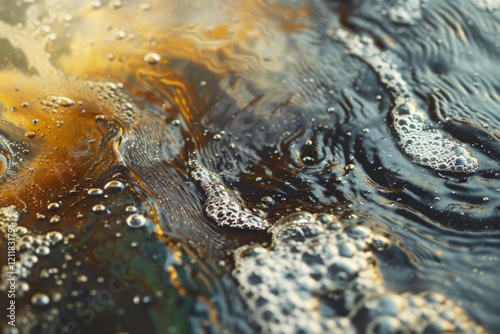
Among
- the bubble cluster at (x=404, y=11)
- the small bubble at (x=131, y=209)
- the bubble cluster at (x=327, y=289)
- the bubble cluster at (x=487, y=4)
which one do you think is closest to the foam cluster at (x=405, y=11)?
the bubble cluster at (x=404, y=11)

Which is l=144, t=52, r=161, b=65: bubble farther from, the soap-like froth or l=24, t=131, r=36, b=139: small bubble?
the soap-like froth

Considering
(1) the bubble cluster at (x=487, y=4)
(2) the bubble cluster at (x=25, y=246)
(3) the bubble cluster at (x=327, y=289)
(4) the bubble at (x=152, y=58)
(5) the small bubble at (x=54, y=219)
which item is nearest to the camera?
(3) the bubble cluster at (x=327, y=289)

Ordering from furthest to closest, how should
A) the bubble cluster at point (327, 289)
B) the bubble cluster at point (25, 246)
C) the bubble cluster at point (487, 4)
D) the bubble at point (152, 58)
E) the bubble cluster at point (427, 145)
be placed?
1. the bubble cluster at point (487, 4)
2. the bubble at point (152, 58)
3. the bubble cluster at point (427, 145)
4. the bubble cluster at point (25, 246)
5. the bubble cluster at point (327, 289)

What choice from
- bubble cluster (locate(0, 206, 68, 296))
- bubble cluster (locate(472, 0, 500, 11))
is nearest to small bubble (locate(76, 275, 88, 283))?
bubble cluster (locate(0, 206, 68, 296))

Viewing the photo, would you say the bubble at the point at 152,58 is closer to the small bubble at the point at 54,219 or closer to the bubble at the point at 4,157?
the bubble at the point at 4,157

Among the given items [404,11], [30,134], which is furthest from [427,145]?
[30,134]

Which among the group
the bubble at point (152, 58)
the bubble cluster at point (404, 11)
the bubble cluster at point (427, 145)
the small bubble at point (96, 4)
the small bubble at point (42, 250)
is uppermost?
the bubble cluster at point (404, 11)

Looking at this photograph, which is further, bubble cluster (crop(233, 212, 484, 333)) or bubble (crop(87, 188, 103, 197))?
bubble (crop(87, 188, 103, 197))

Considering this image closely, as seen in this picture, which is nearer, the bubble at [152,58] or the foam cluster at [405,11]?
the bubble at [152,58]
